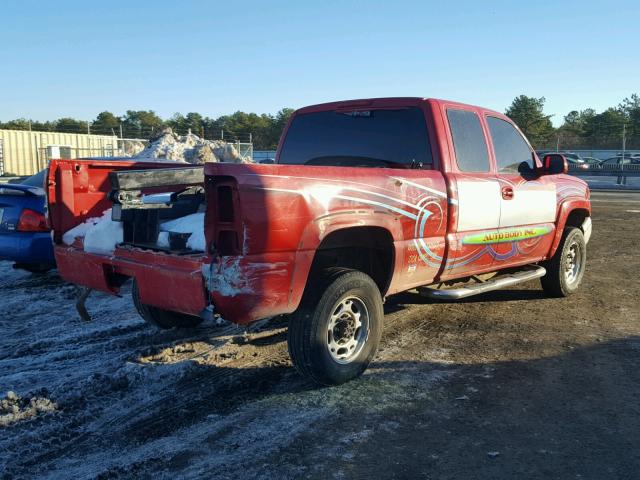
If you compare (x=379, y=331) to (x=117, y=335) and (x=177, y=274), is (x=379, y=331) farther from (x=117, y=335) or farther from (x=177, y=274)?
(x=117, y=335)

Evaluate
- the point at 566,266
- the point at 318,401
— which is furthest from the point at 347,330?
the point at 566,266

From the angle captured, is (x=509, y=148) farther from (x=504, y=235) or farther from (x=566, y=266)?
(x=566, y=266)

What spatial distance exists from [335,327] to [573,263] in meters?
4.21

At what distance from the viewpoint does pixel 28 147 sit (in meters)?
32.7

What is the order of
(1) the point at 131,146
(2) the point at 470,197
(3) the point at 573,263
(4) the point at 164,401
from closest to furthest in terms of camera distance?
(4) the point at 164,401 < (2) the point at 470,197 < (3) the point at 573,263 < (1) the point at 131,146

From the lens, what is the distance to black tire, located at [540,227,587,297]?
262 inches

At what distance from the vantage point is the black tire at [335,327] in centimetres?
381

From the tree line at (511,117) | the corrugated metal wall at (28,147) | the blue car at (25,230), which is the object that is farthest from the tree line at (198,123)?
the blue car at (25,230)

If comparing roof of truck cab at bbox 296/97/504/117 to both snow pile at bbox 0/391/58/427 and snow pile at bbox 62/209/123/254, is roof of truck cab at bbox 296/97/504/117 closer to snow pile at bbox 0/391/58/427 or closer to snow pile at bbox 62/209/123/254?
snow pile at bbox 62/209/123/254

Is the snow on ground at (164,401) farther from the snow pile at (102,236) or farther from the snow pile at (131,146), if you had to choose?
the snow pile at (131,146)

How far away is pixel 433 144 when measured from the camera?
16.2ft

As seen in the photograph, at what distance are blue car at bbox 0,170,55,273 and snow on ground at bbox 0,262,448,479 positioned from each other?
116 centimetres

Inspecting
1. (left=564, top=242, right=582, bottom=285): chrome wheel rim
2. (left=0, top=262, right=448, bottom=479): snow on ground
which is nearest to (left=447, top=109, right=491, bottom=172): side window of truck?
(left=0, top=262, right=448, bottom=479): snow on ground

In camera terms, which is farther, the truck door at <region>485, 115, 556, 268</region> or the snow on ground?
the truck door at <region>485, 115, 556, 268</region>
